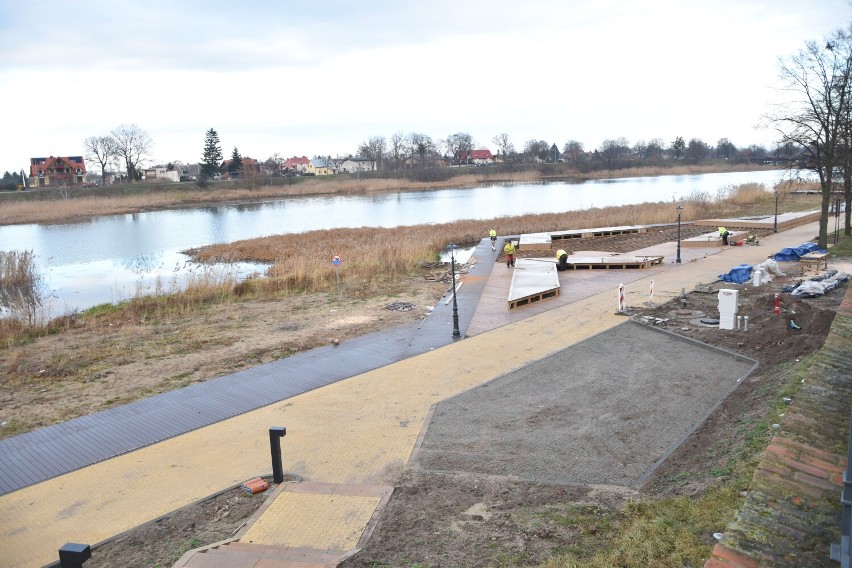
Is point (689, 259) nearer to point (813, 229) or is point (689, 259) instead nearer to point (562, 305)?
point (562, 305)

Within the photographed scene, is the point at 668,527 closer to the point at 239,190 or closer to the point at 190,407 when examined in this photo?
the point at 190,407

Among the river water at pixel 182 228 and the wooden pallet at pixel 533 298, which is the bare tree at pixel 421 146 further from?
the wooden pallet at pixel 533 298

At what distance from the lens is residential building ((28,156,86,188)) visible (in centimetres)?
11381

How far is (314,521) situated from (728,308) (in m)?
11.2

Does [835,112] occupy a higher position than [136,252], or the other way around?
[835,112]

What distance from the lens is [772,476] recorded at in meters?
5.52

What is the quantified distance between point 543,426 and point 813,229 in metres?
31.5

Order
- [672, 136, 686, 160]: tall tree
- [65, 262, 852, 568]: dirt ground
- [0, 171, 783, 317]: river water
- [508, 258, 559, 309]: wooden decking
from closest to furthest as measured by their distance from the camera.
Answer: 1. [65, 262, 852, 568]: dirt ground
2. [508, 258, 559, 309]: wooden decking
3. [0, 171, 783, 317]: river water
4. [672, 136, 686, 160]: tall tree

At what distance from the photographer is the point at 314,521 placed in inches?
272

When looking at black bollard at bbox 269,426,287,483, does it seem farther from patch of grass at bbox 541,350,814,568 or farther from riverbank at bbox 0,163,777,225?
riverbank at bbox 0,163,777,225

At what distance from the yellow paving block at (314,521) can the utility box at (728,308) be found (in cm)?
1039

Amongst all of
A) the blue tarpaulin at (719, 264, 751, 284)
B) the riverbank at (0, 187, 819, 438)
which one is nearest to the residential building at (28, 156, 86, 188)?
the riverbank at (0, 187, 819, 438)

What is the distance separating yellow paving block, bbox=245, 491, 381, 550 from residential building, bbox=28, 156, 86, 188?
121599 millimetres

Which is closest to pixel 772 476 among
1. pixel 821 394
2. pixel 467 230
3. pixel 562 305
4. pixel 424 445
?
pixel 821 394
